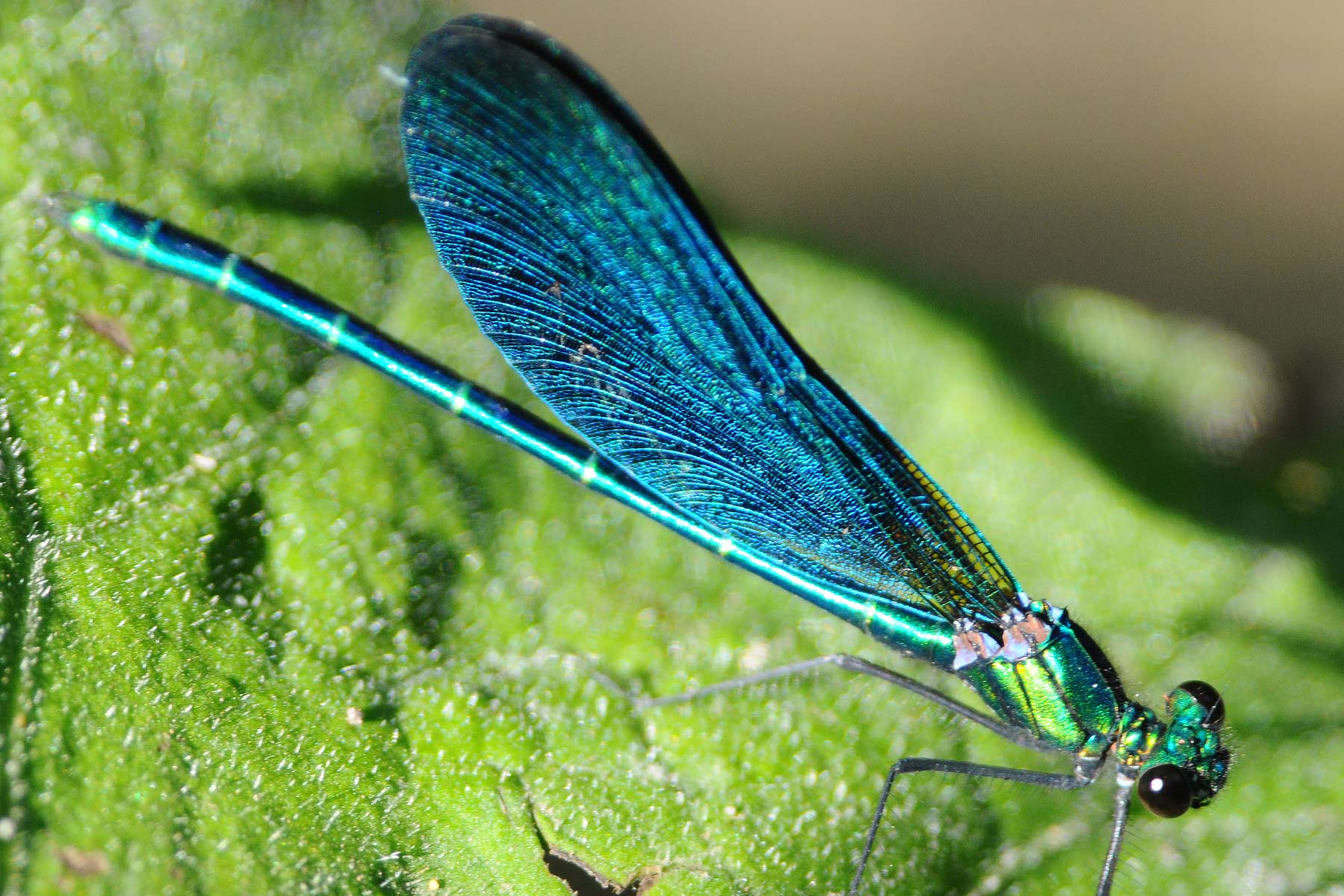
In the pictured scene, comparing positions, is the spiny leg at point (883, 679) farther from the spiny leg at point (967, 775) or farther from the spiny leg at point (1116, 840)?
the spiny leg at point (1116, 840)

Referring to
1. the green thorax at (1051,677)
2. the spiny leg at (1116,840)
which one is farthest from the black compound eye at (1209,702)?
the spiny leg at (1116,840)

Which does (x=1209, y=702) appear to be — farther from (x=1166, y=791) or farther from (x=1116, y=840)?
(x=1116, y=840)

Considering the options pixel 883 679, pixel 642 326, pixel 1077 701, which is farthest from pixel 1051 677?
pixel 642 326

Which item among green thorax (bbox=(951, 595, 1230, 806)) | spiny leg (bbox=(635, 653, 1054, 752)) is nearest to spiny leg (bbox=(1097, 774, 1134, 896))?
green thorax (bbox=(951, 595, 1230, 806))

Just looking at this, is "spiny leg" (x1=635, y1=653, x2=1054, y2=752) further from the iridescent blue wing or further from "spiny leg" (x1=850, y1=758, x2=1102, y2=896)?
the iridescent blue wing

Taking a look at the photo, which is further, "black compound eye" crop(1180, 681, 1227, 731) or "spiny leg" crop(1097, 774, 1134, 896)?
"black compound eye" crop(1180, 681, 1227, 731)

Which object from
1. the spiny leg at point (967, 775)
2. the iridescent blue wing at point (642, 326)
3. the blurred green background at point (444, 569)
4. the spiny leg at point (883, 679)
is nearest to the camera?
the blurred green background at point (444, 569)
